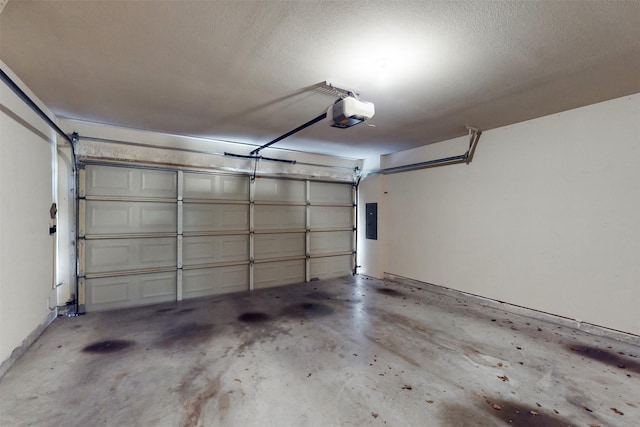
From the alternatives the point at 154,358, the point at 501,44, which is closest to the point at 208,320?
the point at 154,358

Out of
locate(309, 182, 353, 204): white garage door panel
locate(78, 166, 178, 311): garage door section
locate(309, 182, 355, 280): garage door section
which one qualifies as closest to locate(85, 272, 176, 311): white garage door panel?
locate(78, 166, 178, 311): garage door section

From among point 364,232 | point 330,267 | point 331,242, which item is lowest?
point 330,267

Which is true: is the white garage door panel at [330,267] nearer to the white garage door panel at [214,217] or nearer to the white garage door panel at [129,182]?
the white garage door panel at [214,217]

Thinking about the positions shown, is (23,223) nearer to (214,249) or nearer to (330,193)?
(214,249)

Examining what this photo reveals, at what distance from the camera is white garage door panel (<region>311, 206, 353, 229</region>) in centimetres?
577

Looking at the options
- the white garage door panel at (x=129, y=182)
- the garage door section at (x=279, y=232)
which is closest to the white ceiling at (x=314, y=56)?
the white garage door panel at (x=129, y=182)

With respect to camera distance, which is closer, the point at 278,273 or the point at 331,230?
the point at 278,273

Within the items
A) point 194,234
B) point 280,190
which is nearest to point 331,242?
point 280,190

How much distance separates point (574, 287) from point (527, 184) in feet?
4.40

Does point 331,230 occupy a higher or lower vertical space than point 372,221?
lower

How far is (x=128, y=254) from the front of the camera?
4.02m

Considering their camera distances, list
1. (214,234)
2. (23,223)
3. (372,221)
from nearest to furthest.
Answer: (23,223)
(214,234)
(372,221)

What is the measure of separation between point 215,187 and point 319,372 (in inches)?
136

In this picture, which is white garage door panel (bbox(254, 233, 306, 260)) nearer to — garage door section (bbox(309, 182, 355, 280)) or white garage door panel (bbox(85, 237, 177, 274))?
garage door section (bbox(309, 182, 355, 280))
